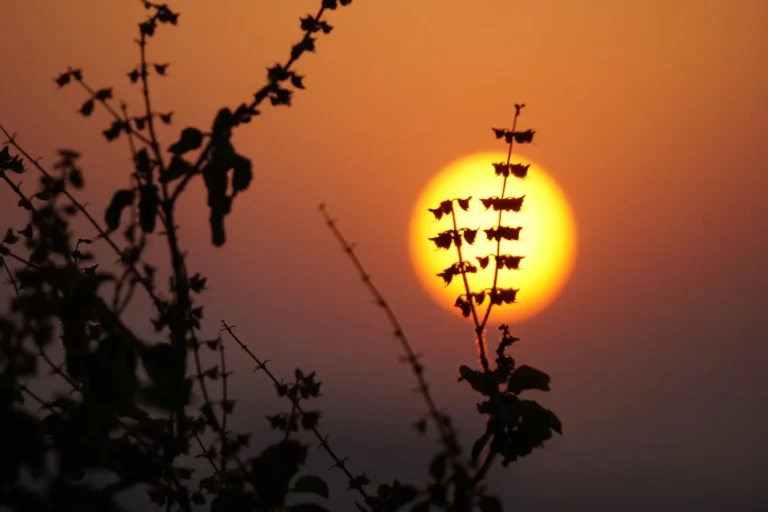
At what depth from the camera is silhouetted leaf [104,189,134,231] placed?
384 centimetres

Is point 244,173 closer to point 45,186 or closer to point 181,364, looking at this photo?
point 181,364

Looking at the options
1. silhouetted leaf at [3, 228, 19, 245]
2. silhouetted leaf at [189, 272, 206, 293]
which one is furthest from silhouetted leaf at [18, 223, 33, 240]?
silhouetted leaf at [189, 272, 206, 293]

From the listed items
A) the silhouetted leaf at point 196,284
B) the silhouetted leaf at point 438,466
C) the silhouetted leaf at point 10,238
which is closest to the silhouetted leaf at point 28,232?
the silhouetted leaf at point 10,238

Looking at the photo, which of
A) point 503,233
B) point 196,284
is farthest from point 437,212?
point 196,284

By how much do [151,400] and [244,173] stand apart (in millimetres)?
998

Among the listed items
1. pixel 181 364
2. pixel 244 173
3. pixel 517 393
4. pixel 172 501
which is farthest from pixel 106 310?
pixel 517 393

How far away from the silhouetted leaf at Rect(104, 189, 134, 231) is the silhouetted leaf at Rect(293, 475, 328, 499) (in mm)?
1323

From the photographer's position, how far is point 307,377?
5.07m

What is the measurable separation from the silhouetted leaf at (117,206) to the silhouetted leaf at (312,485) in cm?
132

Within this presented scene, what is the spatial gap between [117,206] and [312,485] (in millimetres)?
1423

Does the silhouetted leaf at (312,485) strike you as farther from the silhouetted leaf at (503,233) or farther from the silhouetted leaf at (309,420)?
the silhouetted leaf at (503,233)

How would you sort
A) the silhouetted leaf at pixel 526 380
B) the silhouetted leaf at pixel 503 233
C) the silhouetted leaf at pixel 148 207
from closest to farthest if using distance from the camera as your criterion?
the silhouetted leaf at pixel 148 207, the silhouetted leaf at pixel 526 380, the silhouetted leaf at pixel 503 233

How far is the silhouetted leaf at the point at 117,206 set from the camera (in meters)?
3.84

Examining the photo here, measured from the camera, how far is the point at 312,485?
4195 mm
